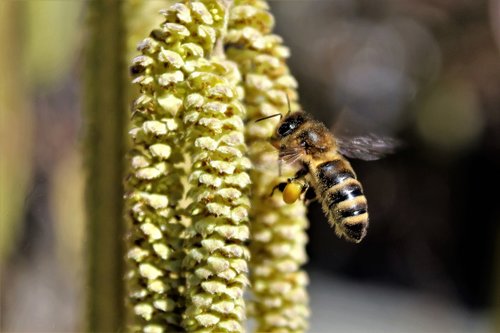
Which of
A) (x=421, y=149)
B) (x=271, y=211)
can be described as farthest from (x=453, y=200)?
(x=271, y=211)

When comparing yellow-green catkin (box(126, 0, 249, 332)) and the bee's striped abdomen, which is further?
the bee's striped abdomen

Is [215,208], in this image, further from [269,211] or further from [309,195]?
[309,195]

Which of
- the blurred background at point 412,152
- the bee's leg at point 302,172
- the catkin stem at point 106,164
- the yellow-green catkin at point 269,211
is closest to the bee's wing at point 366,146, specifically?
the bee's leg at point 302,172

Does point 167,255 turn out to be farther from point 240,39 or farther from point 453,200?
point 453,200

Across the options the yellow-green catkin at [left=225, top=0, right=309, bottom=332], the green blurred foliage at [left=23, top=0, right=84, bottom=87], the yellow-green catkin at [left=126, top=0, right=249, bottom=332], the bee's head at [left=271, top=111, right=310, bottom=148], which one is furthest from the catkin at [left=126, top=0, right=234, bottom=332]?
the green blurred foliage at [left=23, top=0, right=84, bottom=87]

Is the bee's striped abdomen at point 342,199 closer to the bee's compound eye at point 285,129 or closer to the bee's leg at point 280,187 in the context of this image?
the bee's compound eye at point 285,129

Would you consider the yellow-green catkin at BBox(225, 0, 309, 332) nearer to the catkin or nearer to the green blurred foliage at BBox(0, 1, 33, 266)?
the catkin
